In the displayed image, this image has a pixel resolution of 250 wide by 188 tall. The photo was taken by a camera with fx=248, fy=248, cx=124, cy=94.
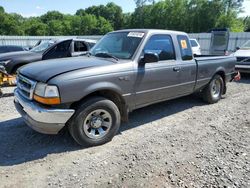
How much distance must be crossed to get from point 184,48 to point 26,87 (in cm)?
342

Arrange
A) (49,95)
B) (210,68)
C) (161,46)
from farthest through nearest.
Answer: (210,68), (161,46), (49,95)

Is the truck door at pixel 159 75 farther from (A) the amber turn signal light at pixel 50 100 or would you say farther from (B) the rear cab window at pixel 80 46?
(B) the rear cab window at pixel 80 46

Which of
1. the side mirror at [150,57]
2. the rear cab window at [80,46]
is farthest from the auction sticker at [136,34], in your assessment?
the rear cab window at [80,46]

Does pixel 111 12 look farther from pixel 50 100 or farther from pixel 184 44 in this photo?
pixel 50 100

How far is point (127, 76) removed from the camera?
4309mm

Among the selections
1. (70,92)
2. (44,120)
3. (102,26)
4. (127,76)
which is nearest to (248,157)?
(127,76)

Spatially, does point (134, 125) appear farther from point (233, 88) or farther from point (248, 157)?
point (233, 88)

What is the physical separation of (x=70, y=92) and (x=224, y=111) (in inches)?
159

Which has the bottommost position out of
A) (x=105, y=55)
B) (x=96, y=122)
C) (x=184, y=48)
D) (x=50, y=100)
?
(x=96, y=122)

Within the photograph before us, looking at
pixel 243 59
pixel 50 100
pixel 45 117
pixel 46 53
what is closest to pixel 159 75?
pixel 50 100

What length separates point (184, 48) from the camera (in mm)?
5535

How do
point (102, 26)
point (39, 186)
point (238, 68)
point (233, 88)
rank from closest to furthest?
1. point (39, 186)
2. point (233, 88)
3. point (238, 68)
4. point (102, 26)

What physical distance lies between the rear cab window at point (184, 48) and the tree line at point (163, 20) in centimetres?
4449

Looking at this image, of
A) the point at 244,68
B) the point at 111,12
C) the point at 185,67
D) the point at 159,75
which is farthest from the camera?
the point at 111,12
